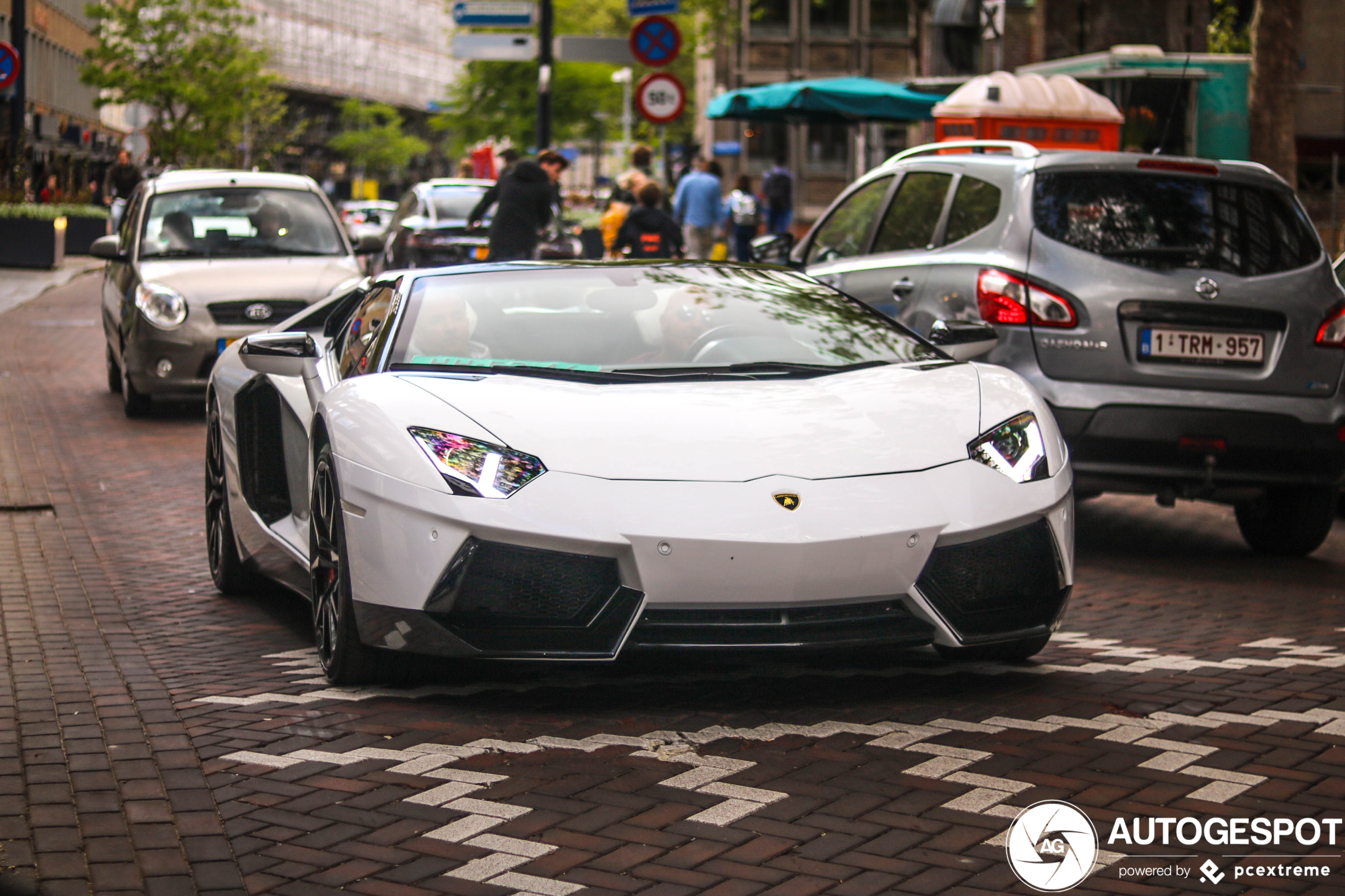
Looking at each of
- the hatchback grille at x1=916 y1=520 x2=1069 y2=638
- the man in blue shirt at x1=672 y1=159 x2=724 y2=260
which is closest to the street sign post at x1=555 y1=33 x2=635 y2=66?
the man in blue shirt at x1=672 y1=159 x2=724 y2=260

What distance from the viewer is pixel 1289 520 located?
8250mm

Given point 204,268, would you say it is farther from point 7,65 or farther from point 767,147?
point 767,147

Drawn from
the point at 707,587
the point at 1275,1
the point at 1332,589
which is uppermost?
the point at 1275,1

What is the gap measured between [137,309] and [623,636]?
344 inches

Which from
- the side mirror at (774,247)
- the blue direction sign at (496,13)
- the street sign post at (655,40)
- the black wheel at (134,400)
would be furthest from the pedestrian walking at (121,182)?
the side mirror at (774,247)

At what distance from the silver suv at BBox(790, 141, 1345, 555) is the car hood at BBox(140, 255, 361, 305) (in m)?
5.87

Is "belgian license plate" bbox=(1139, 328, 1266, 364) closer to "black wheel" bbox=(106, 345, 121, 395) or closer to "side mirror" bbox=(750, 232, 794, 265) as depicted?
"side mirror" bbox=(750, 232, 794, 265)

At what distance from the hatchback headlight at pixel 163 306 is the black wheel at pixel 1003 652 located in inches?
322

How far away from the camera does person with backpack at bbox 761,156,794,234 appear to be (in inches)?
1128

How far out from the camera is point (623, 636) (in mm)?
4645

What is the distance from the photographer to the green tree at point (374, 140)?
10612cm

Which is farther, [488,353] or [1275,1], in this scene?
[1275,1]

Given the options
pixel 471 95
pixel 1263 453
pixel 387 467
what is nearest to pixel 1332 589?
pixel 1263 453

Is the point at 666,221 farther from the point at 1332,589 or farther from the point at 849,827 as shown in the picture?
the point at 849,827
